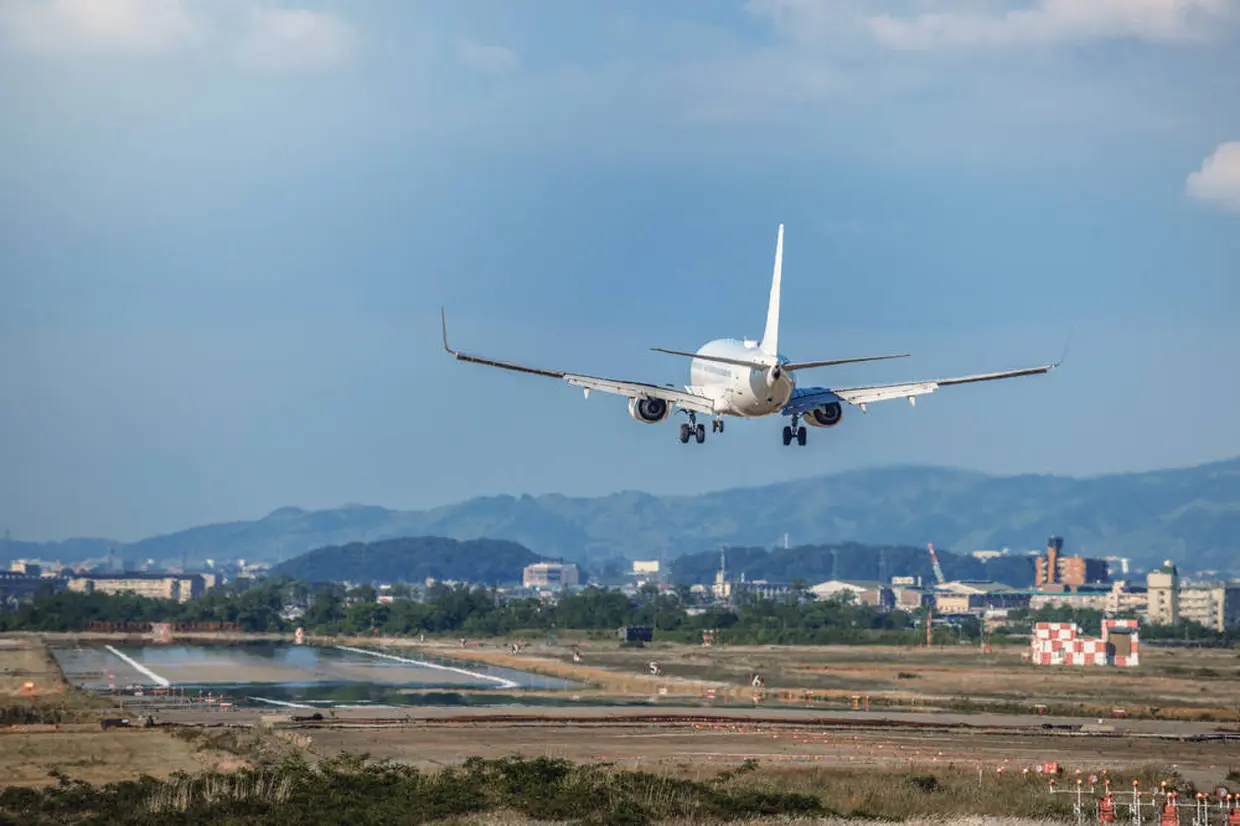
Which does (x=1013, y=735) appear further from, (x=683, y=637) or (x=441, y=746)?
(x=683, y=637)

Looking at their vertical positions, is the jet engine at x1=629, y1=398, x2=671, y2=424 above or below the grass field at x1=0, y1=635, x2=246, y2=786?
above

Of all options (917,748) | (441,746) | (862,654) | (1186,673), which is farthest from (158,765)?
(862,654)

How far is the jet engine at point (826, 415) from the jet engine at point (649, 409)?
19.7 feet

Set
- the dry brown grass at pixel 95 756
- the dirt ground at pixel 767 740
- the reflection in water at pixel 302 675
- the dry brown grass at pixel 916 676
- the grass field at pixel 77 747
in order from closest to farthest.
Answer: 1. the dry brown grass at pixel 95 756
2. the grass field at pixel 77 747
3. the dirt ground at pixel 767 740
4. the reflection in water at pixel 302 675
5. the dry brown grass at pixel 916 676

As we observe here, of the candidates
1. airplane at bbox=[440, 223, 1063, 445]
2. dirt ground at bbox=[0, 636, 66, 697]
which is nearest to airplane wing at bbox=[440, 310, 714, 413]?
airplane at bbox=[440, 223, 1063, 445]

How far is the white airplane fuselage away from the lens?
63969 millimetres

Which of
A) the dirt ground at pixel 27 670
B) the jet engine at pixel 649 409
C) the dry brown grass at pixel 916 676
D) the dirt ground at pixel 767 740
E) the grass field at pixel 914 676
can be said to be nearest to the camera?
the dirt ground at pixel 767 740

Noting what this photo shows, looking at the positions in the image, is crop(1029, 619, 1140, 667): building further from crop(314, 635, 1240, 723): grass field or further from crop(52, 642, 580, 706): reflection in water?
crop(52, 642, 580, 706): reflection in water

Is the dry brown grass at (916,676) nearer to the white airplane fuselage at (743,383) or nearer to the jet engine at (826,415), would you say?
the jet engine at (826,415)

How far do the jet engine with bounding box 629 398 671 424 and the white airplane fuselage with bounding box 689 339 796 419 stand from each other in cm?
174

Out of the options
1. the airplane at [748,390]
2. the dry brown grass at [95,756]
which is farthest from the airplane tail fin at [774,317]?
the dry brown grass at [95,756]

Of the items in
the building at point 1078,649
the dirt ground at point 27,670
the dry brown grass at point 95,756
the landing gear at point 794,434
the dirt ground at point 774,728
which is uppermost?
the landing gear at point 794,434

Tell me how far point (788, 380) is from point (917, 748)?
1844 cm

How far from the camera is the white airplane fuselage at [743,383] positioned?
210ft
